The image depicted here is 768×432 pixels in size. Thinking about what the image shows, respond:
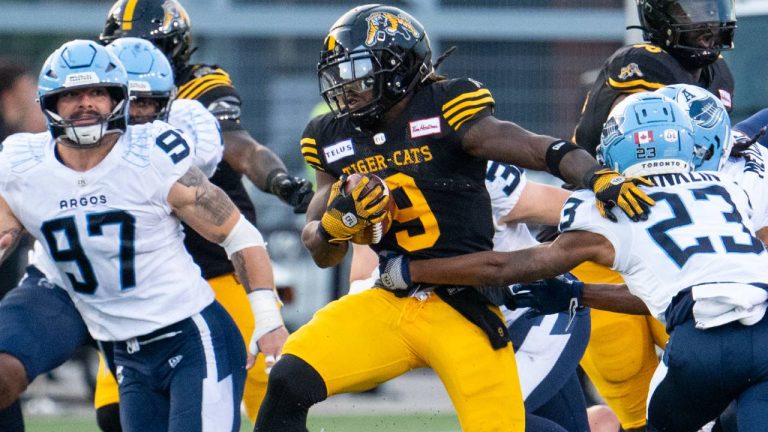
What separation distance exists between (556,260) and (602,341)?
1217mm

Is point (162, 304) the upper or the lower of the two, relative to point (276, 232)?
upper

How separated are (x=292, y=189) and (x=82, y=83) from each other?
1.45 m

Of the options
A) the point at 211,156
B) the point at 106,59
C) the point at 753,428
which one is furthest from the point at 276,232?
the point at 753,428

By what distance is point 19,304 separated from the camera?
17.2 ft

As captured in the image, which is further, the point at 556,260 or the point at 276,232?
the point at 276,232

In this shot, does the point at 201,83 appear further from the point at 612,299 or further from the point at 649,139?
the point at 649,139

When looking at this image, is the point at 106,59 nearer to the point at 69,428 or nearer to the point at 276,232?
the point at 69,428

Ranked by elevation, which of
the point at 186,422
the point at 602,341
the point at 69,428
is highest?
the point at 186,422

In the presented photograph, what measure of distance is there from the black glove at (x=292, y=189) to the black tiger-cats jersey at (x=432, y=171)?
47.8 inches

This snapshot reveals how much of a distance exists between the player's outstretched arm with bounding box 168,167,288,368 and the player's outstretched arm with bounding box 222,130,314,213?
3.85ft

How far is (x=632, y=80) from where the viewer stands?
5672mm

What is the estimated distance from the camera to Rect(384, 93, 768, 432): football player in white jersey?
14.3ft

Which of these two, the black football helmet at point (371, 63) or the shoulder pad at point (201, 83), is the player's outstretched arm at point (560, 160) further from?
the shoulder pad at point (201, 83)

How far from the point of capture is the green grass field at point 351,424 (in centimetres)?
804
